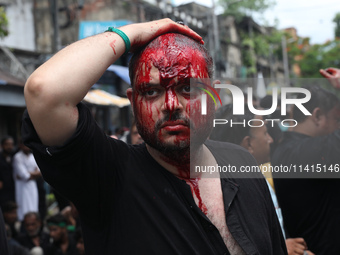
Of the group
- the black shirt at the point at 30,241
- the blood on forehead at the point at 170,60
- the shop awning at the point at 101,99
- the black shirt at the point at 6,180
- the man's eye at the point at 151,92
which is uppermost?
the blood on forehead at the point at 170,60

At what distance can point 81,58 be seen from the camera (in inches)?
60.2

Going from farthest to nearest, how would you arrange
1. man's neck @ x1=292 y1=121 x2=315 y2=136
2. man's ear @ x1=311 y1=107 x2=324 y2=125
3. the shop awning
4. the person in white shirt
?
the shop awning < the person in white shirt < man's neck @ x1=292 y1=121 x2=315 y2=136 < man's ear @ x1=311 y1=107 x2=324 y2=125

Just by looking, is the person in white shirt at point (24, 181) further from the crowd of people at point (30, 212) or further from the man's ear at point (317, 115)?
the man's ear at point (317, 115)

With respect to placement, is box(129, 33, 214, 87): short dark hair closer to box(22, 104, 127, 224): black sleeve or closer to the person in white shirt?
box(22, 104, 127, 224): black sleeve

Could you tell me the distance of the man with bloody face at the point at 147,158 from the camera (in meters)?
1.49

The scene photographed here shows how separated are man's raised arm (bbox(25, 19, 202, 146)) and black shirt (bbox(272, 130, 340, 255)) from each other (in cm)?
169

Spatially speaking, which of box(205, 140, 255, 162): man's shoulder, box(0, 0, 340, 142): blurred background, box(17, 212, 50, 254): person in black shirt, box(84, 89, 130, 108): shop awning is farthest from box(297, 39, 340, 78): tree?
box(205, 140, 255, 162): man's shoulder

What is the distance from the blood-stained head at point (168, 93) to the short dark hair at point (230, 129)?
76 cm

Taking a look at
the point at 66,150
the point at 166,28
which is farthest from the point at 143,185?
the point at 166,28

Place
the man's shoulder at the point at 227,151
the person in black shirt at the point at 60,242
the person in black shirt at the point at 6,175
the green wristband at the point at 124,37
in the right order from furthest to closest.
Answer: the person in black shirt at the point at 6,175
the person in black shirt at the point at 60,242
the man's shoulder at the point at 227,151
the green wristband at the point at 124,37

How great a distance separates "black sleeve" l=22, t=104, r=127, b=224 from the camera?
1484 mm

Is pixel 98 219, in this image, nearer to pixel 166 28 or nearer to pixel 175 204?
pixel 175 204

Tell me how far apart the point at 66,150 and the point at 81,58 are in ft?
1.04

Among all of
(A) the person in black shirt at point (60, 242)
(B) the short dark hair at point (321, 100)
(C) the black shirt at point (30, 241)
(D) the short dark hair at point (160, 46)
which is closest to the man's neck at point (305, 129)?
(B) the short dark hair at point (321, 100)
